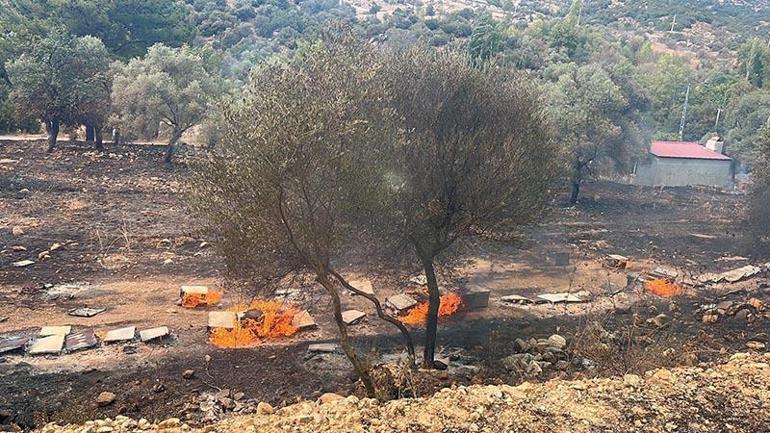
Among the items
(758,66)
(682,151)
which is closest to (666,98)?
(758,66)

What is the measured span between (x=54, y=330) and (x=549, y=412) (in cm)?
1217

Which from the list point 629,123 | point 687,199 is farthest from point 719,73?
point 629,123

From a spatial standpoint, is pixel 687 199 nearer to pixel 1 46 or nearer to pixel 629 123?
pixel 629 123

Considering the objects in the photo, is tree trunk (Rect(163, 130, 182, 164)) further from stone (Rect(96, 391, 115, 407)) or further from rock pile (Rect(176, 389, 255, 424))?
rock pile (Rect(176, 389, 255, 424))

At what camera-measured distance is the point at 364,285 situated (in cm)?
1820

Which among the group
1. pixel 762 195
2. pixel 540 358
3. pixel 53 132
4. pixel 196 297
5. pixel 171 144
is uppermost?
pixel 762 195

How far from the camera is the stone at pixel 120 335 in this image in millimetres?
13894

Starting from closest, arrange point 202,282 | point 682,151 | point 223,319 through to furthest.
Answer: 1. point 223,319
2. point 202,282
3. point 682,151

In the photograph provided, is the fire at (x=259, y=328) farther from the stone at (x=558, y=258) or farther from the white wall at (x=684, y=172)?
the white wall at (x=684, y=172)

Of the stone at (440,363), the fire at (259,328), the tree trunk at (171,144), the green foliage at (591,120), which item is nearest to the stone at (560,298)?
the stone at (440,363)

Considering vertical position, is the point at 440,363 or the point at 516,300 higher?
the point at 440,363

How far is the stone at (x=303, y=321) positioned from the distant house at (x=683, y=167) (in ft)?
112

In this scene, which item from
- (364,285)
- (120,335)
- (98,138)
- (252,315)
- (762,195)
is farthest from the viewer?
(98,138)

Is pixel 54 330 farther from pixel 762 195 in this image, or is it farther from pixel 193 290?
pixel 762 195
